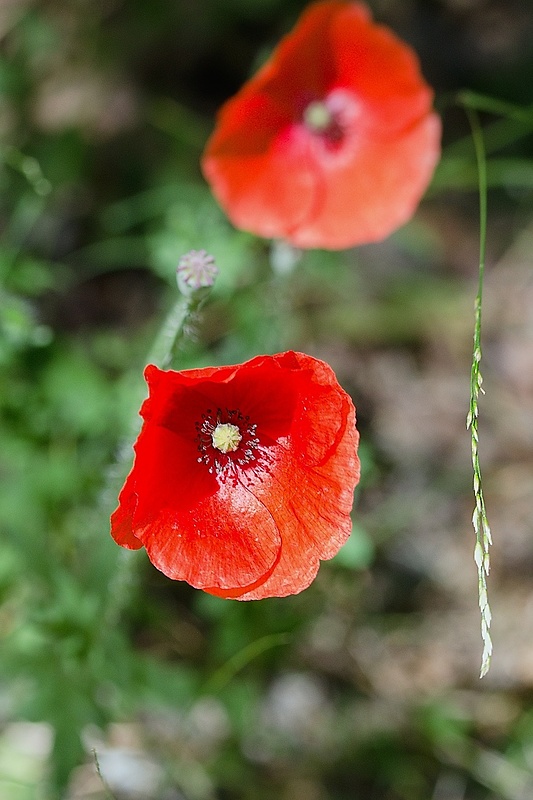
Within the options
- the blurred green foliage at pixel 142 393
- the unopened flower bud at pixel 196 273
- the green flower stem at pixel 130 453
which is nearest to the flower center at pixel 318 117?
the blurred green foliage at pixel 142 393

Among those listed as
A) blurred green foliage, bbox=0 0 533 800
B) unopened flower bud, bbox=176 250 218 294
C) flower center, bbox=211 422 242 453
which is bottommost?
blurred green foliage, bbox=0 0 533 800

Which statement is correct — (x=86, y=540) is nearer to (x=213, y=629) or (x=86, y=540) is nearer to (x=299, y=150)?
(x=213, y=629)

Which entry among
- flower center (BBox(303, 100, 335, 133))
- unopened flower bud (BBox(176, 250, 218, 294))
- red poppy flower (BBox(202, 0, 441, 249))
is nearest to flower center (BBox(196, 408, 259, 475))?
unopened flower bud (BBox(176, 250, 218, 294))

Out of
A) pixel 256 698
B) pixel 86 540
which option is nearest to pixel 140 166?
pixel 86 540

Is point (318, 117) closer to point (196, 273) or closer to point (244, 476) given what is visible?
point (196, 273)

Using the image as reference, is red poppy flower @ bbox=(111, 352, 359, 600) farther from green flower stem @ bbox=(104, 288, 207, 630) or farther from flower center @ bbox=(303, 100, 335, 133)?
flower center @ bbox=(303, 100, 335, 133)

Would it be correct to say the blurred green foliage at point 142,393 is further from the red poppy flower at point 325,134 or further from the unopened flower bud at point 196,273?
the unopened flower bud at point 196,273

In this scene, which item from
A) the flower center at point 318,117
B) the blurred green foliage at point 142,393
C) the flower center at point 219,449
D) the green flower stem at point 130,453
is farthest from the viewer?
the flower center at point 318,117
